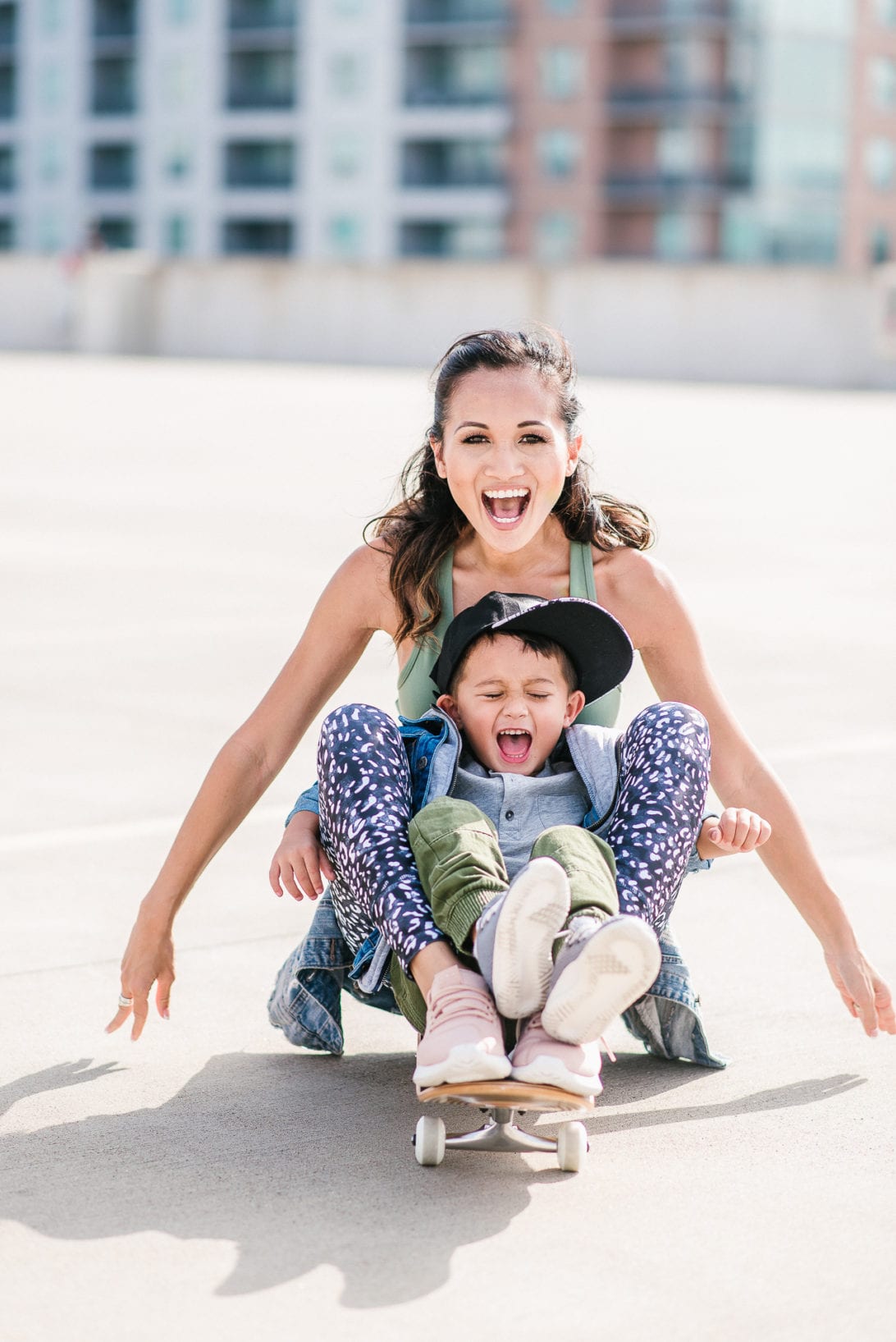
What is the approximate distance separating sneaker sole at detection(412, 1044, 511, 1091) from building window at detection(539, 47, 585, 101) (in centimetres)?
8456

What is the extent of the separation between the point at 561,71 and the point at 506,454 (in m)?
84.2

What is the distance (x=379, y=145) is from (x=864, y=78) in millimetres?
19558

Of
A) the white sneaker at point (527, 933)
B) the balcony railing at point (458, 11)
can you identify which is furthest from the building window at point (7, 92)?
the white sneaker at point (527, 933)

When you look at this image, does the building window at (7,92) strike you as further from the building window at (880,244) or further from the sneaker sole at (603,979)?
the sneaker sole at (603,979)

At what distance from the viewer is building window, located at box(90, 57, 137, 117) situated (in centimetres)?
9012

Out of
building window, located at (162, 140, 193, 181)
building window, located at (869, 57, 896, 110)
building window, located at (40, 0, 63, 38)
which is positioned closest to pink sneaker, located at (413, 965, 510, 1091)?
building window, located at (869, 57, 896, 110)

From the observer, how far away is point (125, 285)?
3872 cm

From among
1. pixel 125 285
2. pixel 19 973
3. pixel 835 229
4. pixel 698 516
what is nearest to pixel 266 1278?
pixel 19 973

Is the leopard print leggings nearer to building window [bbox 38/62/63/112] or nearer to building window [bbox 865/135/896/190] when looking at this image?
building window [bbox 865/135/896/190]

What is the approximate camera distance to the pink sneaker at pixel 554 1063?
2951 millimetres

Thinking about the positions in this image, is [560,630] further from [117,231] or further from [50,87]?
[50,87]

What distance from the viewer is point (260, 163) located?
87.7 m

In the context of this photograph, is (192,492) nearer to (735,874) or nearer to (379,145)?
(735,874)

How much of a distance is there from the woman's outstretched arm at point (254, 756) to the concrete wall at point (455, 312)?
30.1 meters
